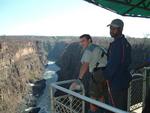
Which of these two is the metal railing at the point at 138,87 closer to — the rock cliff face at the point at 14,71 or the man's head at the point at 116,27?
the man's head at the point at 116,27

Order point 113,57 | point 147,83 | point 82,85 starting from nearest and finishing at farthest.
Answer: point 113,57, point 82,85, point 147,83

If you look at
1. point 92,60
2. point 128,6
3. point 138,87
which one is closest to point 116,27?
point 92,60

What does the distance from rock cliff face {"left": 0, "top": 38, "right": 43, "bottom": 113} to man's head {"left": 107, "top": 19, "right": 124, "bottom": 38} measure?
146 ft

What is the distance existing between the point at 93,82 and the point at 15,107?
4767 cm

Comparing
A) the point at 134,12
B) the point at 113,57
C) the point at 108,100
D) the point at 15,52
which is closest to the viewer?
the point at 113,57

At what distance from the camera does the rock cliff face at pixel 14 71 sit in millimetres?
53081

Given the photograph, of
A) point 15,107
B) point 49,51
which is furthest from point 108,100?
point 49,51

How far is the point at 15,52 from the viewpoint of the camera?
8281 cm

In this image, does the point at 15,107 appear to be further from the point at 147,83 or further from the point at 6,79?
the point at 147,83

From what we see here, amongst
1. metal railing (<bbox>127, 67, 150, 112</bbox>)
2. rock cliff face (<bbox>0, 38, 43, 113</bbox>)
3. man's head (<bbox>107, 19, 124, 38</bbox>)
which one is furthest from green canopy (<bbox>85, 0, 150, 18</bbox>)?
rock cliff face (<bbox>0, 38, 43, 113</bbox>)

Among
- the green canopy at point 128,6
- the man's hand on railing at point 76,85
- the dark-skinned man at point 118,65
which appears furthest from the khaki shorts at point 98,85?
the green canopy at point 128,6

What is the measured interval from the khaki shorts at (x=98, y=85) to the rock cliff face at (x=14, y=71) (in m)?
43.9

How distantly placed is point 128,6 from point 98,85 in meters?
2.60

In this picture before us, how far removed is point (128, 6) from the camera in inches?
257
